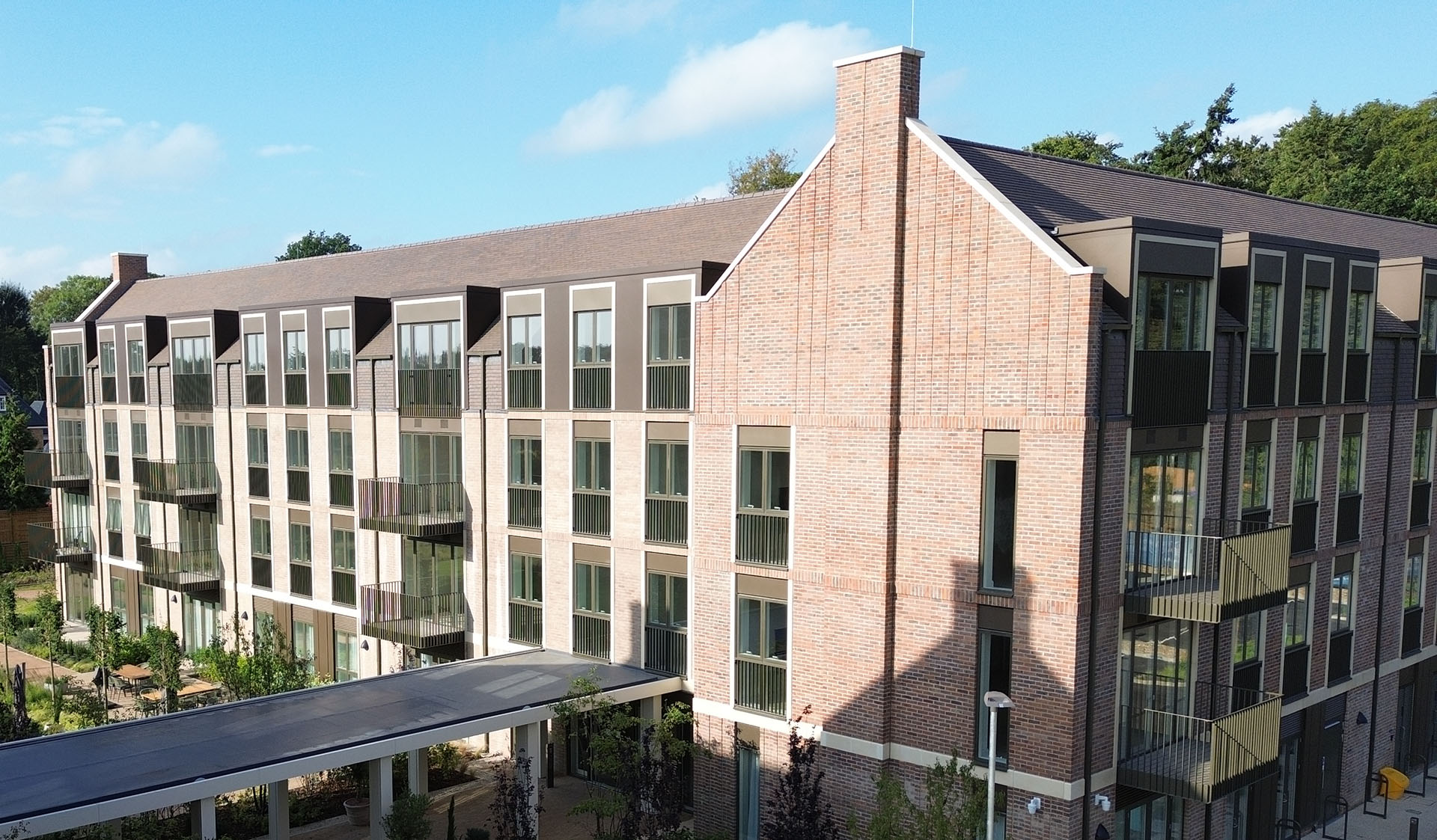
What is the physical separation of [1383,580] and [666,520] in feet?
54.2

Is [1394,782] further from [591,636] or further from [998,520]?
[591,636]

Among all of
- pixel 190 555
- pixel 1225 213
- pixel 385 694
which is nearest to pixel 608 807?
pixel 385 694

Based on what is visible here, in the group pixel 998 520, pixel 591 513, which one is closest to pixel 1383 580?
pixel 998 520

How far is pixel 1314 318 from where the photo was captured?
68.6 feet

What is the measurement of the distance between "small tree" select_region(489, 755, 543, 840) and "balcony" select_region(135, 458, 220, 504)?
18457 millimetres

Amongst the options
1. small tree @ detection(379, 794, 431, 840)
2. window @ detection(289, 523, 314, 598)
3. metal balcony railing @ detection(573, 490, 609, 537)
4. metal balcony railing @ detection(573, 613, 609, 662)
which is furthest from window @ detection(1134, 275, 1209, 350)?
window @ detection(289, 523, 314, 598)

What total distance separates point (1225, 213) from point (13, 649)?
42055 millimetres

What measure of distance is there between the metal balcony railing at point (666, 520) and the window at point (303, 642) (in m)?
13.8

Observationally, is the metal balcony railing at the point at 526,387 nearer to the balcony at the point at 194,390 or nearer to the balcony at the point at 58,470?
the balcony at the point at 194,390

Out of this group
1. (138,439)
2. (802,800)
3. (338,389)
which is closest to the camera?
(802,800)

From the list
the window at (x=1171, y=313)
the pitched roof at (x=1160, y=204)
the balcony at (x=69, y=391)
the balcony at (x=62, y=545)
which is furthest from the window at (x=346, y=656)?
the window at (x=1171, y=313)

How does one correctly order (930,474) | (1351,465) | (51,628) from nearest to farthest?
1. (930,474)
2. (1351,465)
3. (51,628)

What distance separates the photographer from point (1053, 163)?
22328 mm

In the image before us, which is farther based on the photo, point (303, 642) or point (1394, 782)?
point (303, 642)
